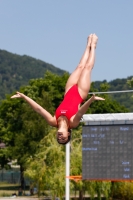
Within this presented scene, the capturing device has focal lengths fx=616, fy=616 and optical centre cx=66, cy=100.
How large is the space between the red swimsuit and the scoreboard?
12705 mm

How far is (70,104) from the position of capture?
10867 millimetres

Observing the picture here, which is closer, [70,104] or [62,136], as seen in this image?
[62,136]

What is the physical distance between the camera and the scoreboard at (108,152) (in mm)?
24047

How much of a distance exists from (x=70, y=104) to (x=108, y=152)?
553 inches

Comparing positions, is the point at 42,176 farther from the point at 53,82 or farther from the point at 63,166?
the point at 53,82

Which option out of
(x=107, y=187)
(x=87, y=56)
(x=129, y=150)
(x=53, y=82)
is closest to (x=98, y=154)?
(x=129, y=150)

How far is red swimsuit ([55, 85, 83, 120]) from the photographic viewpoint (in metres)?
10.7

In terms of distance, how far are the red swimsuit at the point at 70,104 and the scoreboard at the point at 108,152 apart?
12.7 meters

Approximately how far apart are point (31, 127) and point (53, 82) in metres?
10.0

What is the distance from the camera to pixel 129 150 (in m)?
24.1

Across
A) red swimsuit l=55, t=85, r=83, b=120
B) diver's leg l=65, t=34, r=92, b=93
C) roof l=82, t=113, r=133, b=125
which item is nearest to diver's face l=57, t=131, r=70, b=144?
red swimsuit l=55, t=85, r=83, b=120

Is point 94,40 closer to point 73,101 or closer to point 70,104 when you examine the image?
point 73,101

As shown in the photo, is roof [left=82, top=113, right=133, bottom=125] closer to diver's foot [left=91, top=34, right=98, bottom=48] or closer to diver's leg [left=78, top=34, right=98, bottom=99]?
diver's foot [left=91, top=34, right=98, bottom=48]

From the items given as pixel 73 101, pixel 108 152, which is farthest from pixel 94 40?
pixel 108 152
